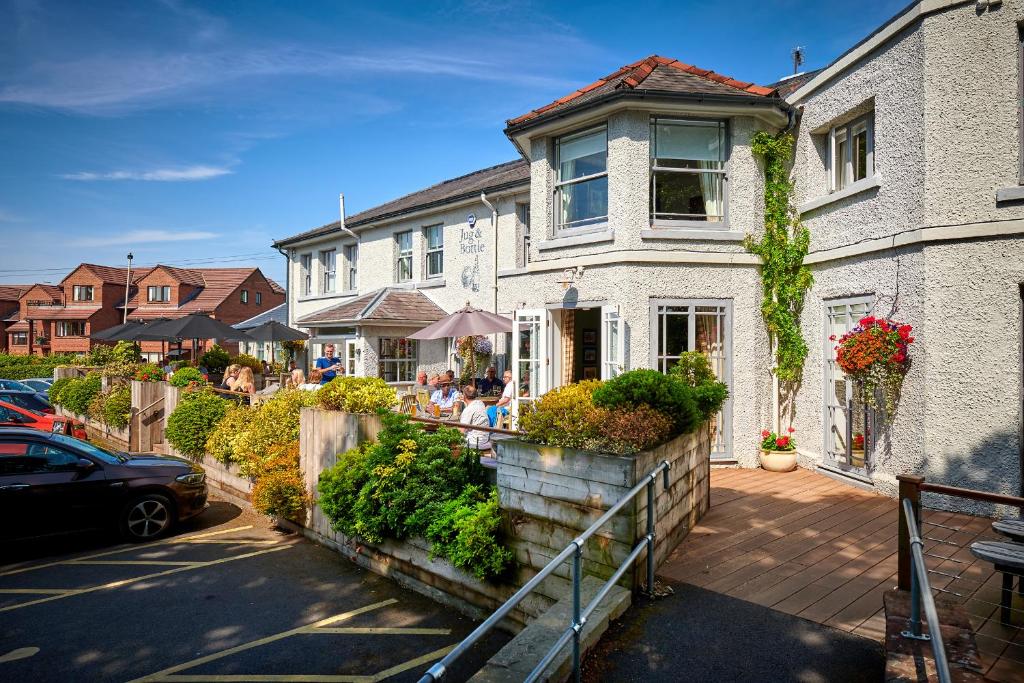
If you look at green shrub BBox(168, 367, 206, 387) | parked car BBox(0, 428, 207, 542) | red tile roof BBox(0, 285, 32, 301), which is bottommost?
parked car BBox(0, 428, 207, 542)

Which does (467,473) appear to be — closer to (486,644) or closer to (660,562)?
(486,644)

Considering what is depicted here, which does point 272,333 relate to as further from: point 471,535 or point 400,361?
point 471,535

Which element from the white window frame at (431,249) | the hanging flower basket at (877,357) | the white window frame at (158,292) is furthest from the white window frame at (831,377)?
the white window frame at (158,292)

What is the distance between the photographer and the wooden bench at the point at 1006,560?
13.3 feet

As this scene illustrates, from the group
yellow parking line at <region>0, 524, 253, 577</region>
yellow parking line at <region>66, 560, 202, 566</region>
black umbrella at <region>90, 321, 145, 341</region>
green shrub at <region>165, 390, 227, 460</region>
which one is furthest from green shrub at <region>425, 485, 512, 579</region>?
black umbrella at <region>90, 321, 145, 341</region>

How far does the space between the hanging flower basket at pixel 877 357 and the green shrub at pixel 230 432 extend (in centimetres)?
991

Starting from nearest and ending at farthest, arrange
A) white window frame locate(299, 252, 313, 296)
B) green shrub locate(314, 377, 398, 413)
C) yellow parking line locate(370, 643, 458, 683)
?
1. yellow parking line locate(370, 643, 458, 683)
2. green shrub locate(314, 377, 398, 413)
3. white window frame locate(299, 252, 313, 296)

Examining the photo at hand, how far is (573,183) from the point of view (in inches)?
441

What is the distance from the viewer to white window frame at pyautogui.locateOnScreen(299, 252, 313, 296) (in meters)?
23.0

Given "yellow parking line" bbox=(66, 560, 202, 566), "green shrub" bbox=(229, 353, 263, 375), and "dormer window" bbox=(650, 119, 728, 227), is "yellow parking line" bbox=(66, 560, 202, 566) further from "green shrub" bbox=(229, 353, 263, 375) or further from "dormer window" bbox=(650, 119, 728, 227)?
"green shrub" bbox=(229, 353, 263, 375)

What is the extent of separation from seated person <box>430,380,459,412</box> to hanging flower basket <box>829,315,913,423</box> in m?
6.39

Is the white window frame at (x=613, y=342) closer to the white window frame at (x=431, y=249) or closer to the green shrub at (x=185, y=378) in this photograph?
the white window frame at (x=431, y=249)

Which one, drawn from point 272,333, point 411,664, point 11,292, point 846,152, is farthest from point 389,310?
point 11,292

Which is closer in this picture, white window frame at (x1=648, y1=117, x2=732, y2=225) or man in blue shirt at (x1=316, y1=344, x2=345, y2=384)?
white window frame at (x1=648, y1=117, x2=732, y2=225)
